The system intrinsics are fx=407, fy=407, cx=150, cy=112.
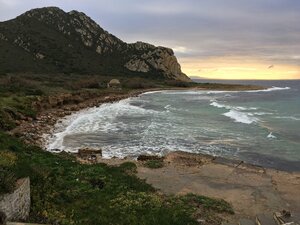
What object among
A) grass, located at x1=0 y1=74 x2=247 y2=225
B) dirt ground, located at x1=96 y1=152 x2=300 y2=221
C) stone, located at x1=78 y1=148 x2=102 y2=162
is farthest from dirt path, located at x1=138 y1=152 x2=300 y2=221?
stone, located at x1=78 y1=148 x2=102 y2=162

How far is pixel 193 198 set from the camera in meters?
15.6

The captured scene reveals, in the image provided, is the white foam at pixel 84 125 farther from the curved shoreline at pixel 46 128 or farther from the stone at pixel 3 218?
the stone at pixel 3 218

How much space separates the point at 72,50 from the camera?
131m

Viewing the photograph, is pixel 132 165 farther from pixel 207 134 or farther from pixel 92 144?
pixel 207 134

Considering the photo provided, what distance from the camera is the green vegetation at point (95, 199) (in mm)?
11773

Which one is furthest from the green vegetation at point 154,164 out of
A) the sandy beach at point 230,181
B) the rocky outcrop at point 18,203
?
the rocky outcrop at point 18,203

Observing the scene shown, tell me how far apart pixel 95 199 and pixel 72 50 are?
121473mm

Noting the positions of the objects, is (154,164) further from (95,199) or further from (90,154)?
(95,199)

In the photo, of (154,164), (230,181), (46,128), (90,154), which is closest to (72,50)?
(46,128)

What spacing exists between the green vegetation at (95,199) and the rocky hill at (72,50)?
82483mm

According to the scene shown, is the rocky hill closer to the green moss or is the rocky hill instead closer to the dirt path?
the dirt path

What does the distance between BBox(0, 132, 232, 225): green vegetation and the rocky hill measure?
82483 millimetres

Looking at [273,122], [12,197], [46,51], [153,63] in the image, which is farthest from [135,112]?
[153,63]

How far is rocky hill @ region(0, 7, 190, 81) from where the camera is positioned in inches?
4358
